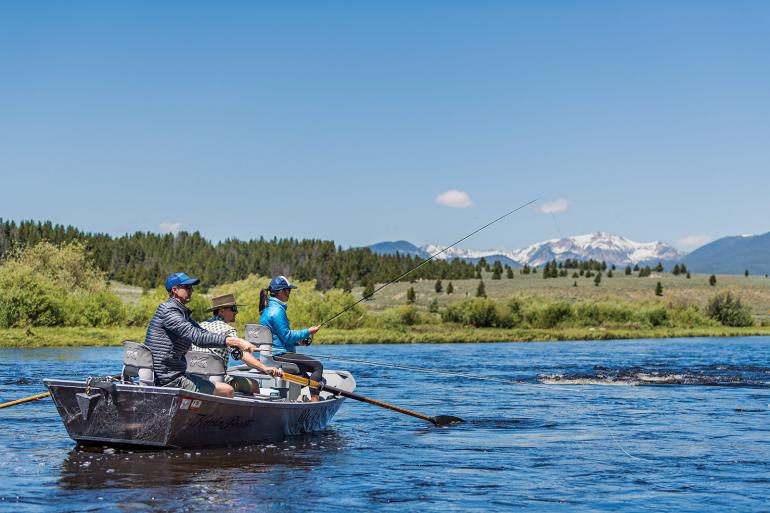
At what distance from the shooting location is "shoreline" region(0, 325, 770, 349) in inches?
1705

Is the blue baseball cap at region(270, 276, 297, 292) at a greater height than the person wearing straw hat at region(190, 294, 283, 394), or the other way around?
the blue baseball cap at region(270, 276, 297, 292)

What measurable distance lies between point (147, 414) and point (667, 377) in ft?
58.9

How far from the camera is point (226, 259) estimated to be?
153 m

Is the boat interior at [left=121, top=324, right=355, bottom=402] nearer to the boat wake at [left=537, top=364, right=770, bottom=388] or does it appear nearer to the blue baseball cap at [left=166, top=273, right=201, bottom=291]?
the blue baseball cap at [left=166, top=273, right=201, bottom=291]

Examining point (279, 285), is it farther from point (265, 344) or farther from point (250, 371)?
point (250, 371)

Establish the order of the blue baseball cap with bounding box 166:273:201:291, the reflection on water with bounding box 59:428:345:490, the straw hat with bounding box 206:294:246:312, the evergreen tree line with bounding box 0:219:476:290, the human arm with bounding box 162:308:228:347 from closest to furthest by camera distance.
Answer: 1. the reflection on water with bounding box 59:428:345:490
2. the human arm with bounding box 162:308:228:347
3. the blue baseball cap with bounding box 166:273:201:291
4. the straw hat with bounding box 206:294:246:312
5. the evergreen tree line with bounding box 0:219:476:290

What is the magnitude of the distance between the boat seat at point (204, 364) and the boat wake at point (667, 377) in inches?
539

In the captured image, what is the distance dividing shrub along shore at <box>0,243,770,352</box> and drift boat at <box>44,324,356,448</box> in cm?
3040

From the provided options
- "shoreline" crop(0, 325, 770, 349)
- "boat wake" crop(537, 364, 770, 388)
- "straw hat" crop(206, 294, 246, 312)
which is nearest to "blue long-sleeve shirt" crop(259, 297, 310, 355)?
"straw hat" crop(206, 294, 246, 312)

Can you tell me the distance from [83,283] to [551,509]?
65058 mm

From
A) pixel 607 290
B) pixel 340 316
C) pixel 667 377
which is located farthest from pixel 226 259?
pixel 667 377

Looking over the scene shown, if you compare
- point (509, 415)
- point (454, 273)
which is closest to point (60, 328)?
point (509, 415)

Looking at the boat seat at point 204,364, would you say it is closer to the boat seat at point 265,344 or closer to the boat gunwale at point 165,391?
the boat gunwale at point 165,391

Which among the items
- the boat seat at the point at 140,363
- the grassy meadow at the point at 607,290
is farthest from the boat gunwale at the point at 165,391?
the grassy meadow at the point at 607,290
